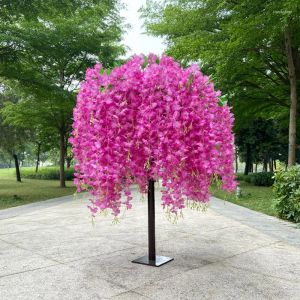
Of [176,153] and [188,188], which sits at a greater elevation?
[176,153]

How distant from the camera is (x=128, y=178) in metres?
4.43

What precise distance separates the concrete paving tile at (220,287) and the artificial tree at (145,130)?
0.94m

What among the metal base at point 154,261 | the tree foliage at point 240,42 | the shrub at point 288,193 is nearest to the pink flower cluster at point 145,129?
the metal base at point 154,261

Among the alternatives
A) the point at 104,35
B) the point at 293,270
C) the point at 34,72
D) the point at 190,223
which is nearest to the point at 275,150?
the point at 104,35

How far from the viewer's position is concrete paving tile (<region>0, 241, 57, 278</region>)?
4875 mm

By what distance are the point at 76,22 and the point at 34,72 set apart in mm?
4181

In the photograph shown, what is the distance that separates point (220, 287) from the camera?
13.6 ft

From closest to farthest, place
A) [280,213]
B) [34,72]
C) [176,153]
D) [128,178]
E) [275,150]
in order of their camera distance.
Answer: [176,153]
[128,178]
[280,213]
[34,72]
[275,150]

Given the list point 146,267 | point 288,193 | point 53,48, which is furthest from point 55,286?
point 53,48

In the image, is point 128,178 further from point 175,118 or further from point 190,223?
point 190,223

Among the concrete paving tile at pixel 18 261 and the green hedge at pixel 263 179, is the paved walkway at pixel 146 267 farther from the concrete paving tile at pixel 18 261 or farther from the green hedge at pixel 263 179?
the green hedge at pixel 263 179

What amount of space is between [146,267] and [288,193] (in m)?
5.27

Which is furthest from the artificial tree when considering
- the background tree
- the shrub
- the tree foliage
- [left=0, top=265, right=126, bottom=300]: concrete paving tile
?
the background tree

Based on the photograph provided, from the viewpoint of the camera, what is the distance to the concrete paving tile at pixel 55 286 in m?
3.91
